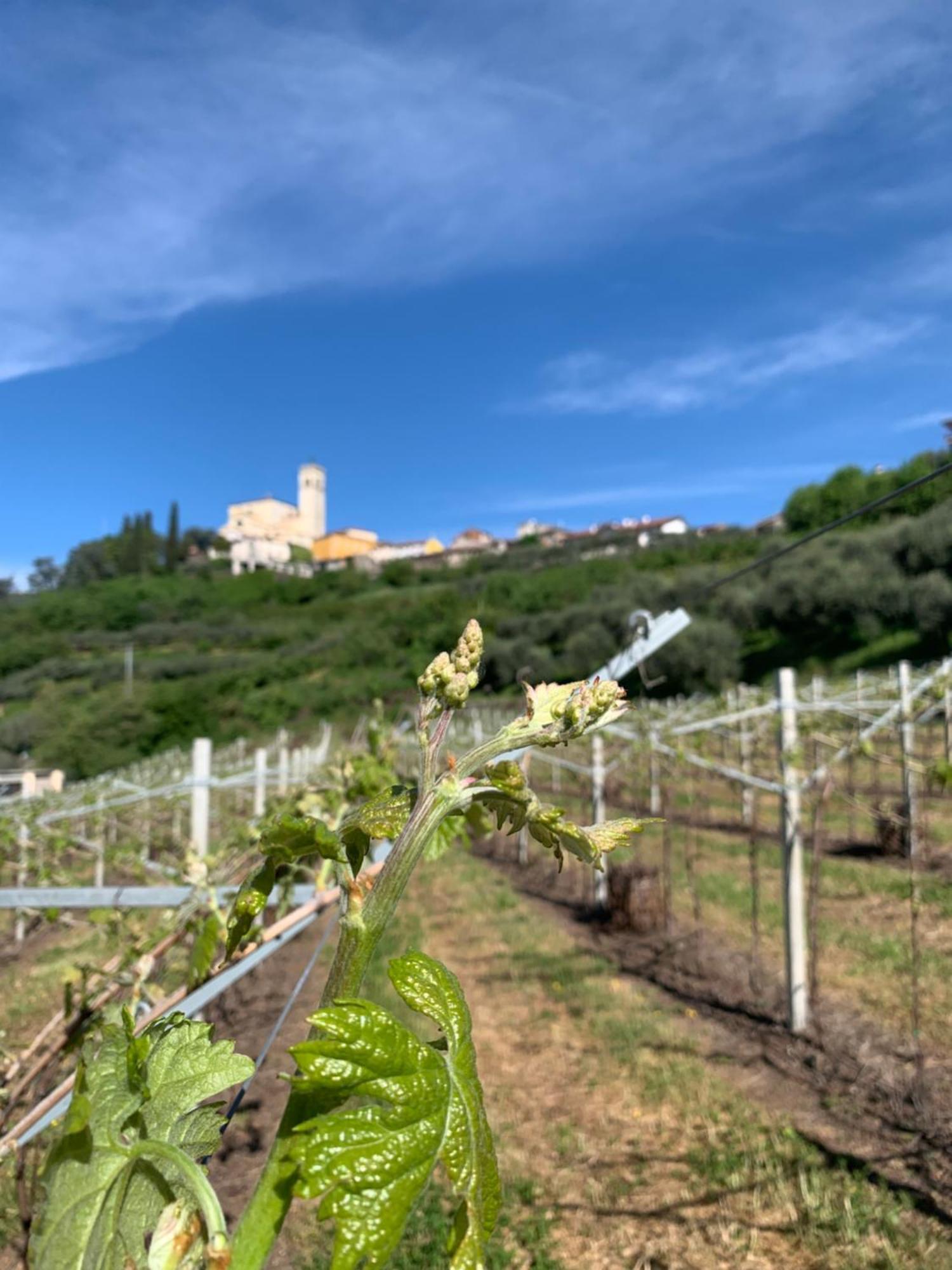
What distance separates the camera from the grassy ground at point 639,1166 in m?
2.96

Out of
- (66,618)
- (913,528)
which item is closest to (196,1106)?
(913,528)

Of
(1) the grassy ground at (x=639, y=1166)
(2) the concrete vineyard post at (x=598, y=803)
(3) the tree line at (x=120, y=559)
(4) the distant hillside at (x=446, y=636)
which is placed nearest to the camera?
(1) the grassy ground at (x=639, y=1166)

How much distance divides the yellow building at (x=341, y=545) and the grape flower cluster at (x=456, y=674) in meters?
96.1

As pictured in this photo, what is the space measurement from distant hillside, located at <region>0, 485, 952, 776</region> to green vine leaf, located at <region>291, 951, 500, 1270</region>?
1156 inches

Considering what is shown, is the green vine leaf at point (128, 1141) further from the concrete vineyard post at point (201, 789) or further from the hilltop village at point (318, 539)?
the hilltop village at point (318, 539)

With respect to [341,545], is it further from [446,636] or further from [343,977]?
[343,977]

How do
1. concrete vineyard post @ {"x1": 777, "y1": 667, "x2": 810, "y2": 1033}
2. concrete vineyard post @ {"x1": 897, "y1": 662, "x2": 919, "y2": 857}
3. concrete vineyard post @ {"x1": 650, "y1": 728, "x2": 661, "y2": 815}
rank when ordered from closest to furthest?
concrete vineyard post @ {"x1": 777, "y1": 667, "x2": 810, "y2": 1033} < concrete vineyard post @ {"x1": 897, "y1": 662, "x2": 919, "y2": 857} < concrete vineyard post @ {"x1": 650, "y1": 728, "x2": 661, "y2": 815}

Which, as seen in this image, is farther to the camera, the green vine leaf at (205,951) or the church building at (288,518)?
the church building at (288,518)

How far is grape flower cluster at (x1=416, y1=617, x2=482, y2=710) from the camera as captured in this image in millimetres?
529

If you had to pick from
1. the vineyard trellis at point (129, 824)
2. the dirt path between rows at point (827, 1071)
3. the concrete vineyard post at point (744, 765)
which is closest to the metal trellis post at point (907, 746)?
the concrete vineyard post at point (744, 765)

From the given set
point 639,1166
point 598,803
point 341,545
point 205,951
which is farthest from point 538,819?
point 341,545

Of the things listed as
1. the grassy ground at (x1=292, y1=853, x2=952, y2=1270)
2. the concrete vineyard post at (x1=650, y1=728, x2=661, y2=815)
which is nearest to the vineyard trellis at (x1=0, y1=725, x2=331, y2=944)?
the grassy ground at (x1=292, y1=853, x2=952, y2=1270)

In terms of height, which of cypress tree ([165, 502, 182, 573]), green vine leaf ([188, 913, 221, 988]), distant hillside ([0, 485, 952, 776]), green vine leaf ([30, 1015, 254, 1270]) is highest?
cypress tree ([165, 502, 182, 573])

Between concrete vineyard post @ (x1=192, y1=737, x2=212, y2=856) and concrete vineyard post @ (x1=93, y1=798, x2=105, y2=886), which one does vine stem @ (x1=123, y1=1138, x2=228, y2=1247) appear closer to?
concrete vineyard post @ (x1=192, y1=737, x2=212, y2=856)
